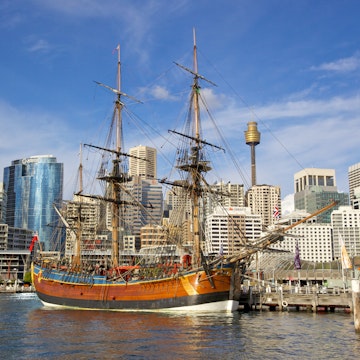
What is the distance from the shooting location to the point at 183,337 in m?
35.4

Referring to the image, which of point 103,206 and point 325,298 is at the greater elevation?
point 103,206

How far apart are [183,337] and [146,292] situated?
772 inches

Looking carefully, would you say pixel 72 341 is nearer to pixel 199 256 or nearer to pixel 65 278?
pixel 199 256

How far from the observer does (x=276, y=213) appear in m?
60.9

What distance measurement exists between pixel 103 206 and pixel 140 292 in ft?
76.4

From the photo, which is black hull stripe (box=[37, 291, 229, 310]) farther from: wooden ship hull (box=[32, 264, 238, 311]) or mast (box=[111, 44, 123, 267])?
mast (box=[111, 44, 123, 267])

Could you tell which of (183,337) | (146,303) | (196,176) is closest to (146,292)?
(146,303)

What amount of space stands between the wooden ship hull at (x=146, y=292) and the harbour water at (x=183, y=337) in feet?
7.15

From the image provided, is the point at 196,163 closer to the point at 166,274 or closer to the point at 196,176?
the point at 196,176

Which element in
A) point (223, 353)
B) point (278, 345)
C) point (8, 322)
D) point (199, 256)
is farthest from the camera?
point (199, 256)

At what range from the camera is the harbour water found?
30188 mm

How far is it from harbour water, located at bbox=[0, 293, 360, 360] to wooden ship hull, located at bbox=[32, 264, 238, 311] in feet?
7.15

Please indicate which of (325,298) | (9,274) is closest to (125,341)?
(325,298)

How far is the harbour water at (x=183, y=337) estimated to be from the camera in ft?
99.0
